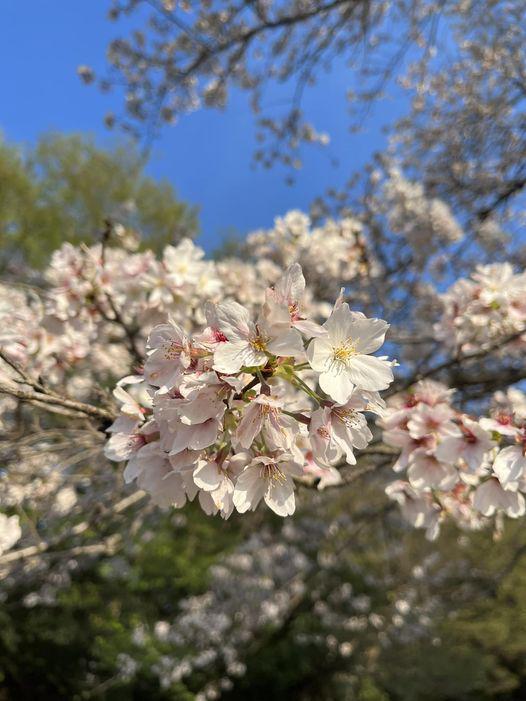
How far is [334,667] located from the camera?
733 centimetres

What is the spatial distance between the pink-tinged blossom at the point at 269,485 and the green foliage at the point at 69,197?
12.0 meters

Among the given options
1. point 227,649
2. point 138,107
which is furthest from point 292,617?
point 138,107

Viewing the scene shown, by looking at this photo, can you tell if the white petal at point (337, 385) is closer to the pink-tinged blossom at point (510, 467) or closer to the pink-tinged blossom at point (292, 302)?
the pink-tinged blossom at point (292, 302)

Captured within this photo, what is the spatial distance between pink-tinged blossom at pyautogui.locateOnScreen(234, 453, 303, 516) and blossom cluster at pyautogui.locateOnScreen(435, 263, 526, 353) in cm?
126

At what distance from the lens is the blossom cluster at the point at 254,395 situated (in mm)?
833

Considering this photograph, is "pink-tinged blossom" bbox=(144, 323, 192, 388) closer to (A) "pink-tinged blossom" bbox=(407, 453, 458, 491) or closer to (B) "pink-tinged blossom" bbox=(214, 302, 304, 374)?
(B) "pink-tinged blossom" bbox=(214, 302, 304, 374)

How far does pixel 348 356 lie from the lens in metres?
0.91

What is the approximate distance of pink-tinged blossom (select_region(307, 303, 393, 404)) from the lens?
85 centimetres

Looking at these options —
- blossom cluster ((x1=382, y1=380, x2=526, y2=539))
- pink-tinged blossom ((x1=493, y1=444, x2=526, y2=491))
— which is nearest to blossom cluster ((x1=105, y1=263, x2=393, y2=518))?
blossom cluster ((x1=382, y1=380, x2=526, y2=539))

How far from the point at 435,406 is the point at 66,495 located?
2955 mm

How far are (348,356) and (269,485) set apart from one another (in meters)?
0.32

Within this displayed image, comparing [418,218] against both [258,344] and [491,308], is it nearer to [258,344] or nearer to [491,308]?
[491,308]

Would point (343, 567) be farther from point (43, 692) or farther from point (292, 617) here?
point (43, 692)

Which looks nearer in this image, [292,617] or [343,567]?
[292,617]
